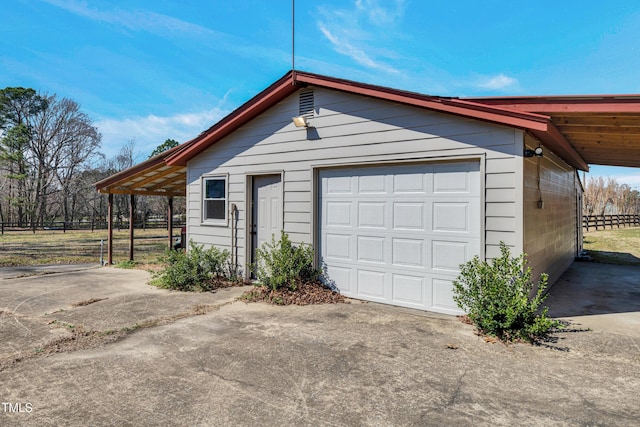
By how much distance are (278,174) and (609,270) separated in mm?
8872

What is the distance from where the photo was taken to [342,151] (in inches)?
234

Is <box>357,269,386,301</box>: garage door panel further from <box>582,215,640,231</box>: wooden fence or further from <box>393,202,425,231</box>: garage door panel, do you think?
<box>582,215,640,231</box>: wooden fence

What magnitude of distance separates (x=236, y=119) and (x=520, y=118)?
16.6ft

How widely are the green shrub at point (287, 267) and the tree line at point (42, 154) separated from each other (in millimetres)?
29149

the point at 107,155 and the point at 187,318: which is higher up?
the point at 107,155

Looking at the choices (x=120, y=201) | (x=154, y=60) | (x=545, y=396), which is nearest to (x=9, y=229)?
(x=120, y=201)

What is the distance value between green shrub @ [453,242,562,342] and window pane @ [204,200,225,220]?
5198 millimetres

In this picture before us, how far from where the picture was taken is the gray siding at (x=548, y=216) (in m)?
4.87

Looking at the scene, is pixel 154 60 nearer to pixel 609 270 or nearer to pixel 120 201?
pixel 609 270

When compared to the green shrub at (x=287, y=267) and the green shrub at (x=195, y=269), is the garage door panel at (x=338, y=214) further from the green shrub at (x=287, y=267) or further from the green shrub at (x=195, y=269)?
the green shrub at (x=195, y=269)

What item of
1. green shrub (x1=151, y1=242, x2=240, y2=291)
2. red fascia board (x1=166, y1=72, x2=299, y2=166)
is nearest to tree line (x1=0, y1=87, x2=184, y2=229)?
red fascia board (x1=166, y1=72, x2=299, y2=166)

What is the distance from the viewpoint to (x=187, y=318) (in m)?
4.82

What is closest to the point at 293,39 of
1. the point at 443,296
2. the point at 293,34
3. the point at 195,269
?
the point at 293,34

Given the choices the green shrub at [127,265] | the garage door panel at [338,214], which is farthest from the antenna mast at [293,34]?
the green shrub at [127,265]
